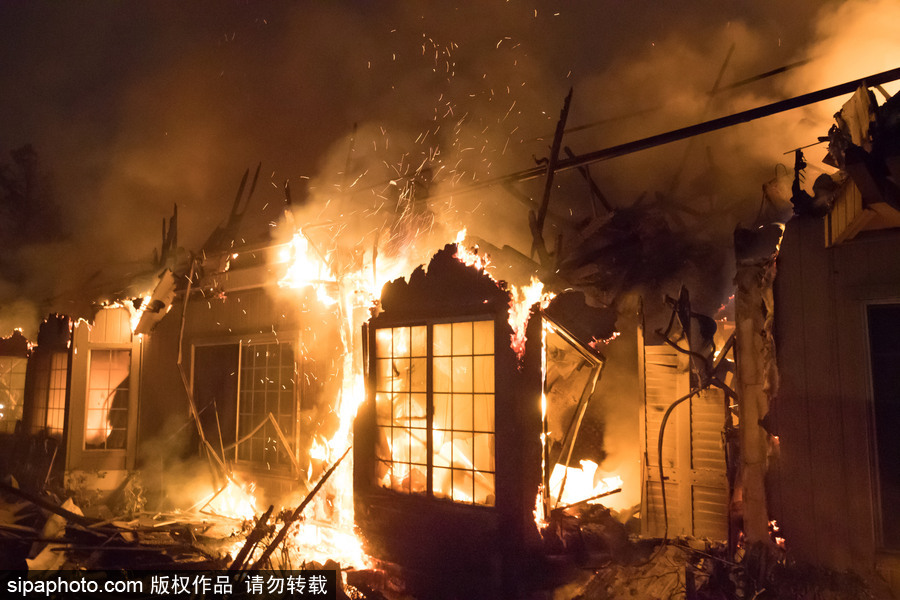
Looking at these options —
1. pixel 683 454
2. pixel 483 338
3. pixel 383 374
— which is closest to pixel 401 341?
pixel 383 374

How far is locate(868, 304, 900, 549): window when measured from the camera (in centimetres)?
518

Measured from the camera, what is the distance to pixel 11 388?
1536cm

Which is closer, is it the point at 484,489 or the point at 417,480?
the point at 484,489

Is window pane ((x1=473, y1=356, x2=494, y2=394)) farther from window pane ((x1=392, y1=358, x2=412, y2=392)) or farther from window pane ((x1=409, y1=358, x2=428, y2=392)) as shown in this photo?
window pane ((x1=392, y1=358, x2=412, y2=392))

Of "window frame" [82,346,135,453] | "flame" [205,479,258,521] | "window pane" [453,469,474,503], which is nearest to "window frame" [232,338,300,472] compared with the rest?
"flame" [205,479,258,521]

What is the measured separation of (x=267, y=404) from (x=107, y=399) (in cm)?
454

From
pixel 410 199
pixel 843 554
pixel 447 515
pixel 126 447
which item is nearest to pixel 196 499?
pixel 126 447

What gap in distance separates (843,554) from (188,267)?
11.1m

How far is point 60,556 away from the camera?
6.96 meters

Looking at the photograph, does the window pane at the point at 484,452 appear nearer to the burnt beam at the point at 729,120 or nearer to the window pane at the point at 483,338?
the window pane at the point at 483,338

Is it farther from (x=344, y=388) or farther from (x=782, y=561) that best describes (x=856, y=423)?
(x=344, y=388)

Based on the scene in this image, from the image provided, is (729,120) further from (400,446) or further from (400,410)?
(400,446)

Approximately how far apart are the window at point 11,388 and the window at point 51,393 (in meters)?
1.90

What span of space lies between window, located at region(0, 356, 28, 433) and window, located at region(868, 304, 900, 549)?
1802 cm
